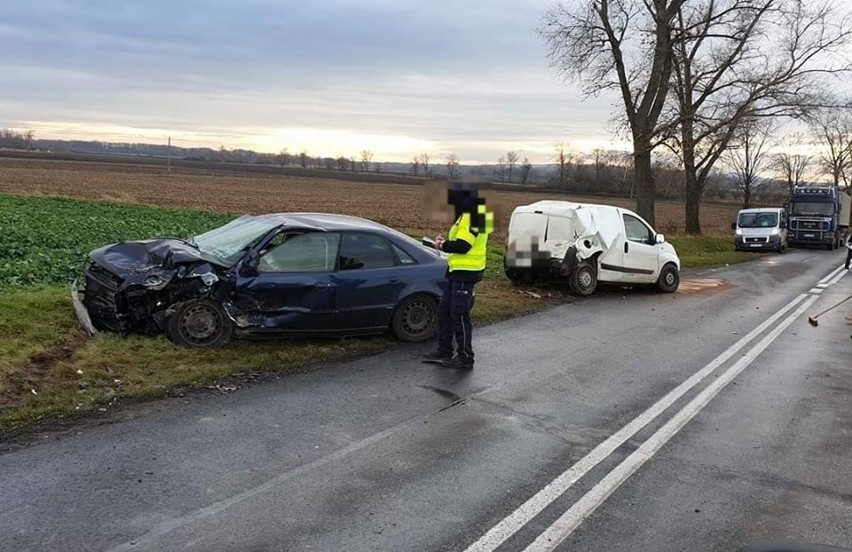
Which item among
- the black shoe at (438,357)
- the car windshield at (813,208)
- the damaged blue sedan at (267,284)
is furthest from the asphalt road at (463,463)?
the car windshield at (813,208)

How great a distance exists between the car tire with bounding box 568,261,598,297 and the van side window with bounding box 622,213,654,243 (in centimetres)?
123

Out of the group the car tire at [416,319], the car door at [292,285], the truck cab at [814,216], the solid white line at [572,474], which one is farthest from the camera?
the truck cab at [814,216]

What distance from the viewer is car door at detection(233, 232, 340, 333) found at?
23.4 ft

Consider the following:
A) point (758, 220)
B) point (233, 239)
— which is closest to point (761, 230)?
point (758, 220)

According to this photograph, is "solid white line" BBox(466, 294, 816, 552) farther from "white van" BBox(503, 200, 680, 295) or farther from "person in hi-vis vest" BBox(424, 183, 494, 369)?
"white van" BBox(503, 200, 680, 295)

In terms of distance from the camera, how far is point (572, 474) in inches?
179

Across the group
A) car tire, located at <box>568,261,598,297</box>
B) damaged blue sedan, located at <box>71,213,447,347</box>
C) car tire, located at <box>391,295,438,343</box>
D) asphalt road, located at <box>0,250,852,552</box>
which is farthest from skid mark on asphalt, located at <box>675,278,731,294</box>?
damaged blue sedan, located at <box>71,213,447,347</box>

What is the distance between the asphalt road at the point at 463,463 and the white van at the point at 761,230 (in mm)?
25766

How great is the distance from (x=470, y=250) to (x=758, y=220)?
29.6m

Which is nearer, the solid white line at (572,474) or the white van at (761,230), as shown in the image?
the solid white line at (572,474)

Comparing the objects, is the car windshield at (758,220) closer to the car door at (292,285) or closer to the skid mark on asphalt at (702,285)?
the skid mark on asphalt at (702,285)

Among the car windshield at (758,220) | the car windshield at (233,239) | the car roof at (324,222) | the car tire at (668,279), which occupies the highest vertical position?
the car windshield at (758,220)

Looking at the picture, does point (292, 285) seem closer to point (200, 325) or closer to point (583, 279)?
point (200, 325)

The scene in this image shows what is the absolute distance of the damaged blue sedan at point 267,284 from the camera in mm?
6980
